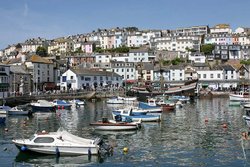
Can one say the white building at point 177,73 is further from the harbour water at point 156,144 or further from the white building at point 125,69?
the harbour water at point 156,144

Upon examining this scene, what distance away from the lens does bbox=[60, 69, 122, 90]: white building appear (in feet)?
370

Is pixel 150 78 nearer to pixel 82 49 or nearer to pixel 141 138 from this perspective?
pixel 82 49

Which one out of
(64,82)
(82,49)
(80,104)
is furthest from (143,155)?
(82,49)

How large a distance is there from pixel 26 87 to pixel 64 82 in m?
14.7

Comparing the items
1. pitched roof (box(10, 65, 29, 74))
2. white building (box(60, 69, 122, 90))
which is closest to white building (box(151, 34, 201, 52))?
white building (box(60, 69, 122, 90))

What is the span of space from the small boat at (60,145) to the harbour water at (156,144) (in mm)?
550

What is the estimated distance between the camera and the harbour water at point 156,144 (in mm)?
29016

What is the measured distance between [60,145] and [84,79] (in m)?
84.8

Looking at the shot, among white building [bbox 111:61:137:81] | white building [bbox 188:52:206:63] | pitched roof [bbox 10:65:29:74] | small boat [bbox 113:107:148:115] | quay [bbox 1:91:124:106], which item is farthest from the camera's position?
white building [bbox 188:52:206:63]

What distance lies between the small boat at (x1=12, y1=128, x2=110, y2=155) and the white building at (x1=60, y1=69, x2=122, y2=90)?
265 ft

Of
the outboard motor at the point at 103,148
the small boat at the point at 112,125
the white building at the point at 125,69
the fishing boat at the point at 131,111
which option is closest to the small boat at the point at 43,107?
the fishing boat at the point at 131,111

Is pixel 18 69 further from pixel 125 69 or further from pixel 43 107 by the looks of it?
pixel 125 69

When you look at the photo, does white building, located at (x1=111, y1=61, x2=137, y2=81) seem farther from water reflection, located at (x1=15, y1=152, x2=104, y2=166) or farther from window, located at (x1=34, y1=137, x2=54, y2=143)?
water reflection, located at (x1=15, y1=152, x2=104, y2=166)

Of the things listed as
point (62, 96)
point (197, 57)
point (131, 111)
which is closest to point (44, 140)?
point (131, 111)
